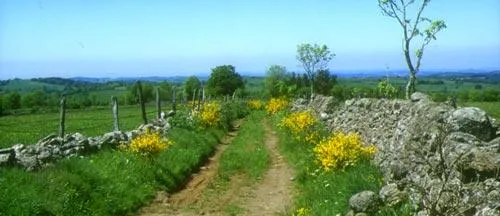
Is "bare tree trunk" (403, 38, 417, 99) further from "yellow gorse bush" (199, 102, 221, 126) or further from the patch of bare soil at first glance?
the patch of bare soil

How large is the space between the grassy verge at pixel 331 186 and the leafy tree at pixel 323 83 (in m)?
67.3

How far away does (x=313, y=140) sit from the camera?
59.8 ft

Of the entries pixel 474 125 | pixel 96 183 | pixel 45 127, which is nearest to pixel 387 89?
pixel 45 127

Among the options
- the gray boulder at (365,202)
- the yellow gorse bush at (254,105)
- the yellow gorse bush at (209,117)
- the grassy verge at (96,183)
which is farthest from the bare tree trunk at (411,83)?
the gray boulder at (365,202)

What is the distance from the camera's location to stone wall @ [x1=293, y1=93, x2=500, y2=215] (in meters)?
6.41

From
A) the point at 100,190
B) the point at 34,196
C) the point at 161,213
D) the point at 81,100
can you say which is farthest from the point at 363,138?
the point at 81,100

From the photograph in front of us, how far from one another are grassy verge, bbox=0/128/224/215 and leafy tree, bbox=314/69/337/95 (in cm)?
6657

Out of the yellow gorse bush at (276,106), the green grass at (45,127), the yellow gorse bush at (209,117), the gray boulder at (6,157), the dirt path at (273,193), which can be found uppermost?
the gray boulder at (6,157)

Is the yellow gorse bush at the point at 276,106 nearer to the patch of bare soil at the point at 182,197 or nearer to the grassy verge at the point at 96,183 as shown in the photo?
the patch of bare soil at the point at 182,197

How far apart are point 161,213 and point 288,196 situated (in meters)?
3.12

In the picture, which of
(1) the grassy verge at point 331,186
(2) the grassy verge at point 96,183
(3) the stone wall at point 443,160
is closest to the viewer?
(3) the stone wall at point 443,160

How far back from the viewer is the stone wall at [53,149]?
37.7 ft

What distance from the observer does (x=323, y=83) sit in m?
83.4

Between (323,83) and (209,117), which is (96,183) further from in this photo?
(323,83)
